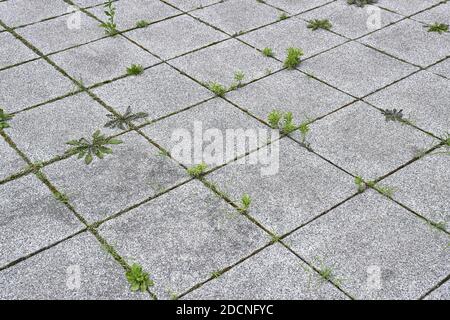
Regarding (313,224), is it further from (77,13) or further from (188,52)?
(77,13)

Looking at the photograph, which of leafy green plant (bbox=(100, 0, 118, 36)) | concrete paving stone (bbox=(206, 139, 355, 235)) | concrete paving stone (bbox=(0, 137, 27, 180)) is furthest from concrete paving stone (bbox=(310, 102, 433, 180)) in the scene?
leafy green plant (bbox=(100, 0, 118, 36))

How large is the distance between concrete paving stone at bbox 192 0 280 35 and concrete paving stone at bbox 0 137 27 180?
3006 millimetres

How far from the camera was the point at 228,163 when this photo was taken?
4211 millimetres

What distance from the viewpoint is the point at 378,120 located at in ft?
15.4

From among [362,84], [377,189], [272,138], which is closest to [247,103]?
[272,138]

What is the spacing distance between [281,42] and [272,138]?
1.92m

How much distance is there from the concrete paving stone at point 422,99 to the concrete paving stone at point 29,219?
3.03 m

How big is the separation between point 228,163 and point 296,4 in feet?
11.5

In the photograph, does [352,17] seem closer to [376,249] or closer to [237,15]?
[237,15]

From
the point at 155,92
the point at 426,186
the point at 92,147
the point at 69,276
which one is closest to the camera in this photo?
the point at 69,276

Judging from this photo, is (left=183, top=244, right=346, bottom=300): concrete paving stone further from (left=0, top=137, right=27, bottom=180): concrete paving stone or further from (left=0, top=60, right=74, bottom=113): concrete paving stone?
(left=0, top=60, right=74, bottom=113): concrete paving stone

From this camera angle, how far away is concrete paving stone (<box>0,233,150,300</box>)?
3.18 meters

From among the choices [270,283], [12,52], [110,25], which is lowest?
[270,283]

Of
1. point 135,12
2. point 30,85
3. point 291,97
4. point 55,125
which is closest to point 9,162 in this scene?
point 55,125
